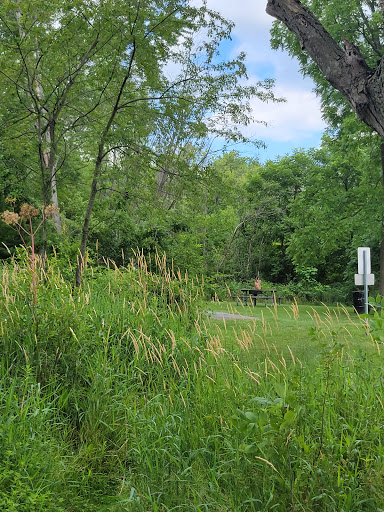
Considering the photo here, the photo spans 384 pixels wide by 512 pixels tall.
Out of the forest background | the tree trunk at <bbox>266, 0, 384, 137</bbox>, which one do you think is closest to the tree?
the tree trunk at <bbox>266, 0, 384, 137</bbox>

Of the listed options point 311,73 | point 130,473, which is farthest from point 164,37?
point 311,73

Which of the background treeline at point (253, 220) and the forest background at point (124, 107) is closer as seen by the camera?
the forest background at point (124, 107)

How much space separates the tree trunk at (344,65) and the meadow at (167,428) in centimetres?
158

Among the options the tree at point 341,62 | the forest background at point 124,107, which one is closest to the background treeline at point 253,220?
the forest background at point 124,107

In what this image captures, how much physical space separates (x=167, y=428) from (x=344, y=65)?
303cm

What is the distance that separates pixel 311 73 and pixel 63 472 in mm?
14148

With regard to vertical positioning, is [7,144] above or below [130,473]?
above

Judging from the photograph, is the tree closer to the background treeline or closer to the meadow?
the meadow

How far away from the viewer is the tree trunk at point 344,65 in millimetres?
3389

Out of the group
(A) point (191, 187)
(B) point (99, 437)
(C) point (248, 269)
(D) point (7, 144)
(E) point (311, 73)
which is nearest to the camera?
(B) point (99, 437)

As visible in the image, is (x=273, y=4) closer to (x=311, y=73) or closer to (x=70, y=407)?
(x=70, y=407)

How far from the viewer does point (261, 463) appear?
236 cm

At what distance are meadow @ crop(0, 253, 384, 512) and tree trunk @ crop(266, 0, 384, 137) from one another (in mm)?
1584

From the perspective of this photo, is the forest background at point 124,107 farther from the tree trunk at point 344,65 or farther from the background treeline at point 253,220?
the tree trunk at point 344,65
